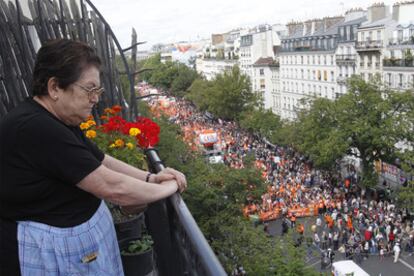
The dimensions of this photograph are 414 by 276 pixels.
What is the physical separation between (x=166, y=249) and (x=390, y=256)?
2393 cm

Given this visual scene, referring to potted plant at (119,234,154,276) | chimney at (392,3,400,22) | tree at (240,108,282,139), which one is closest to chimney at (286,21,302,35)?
tree at (240,108,282,139)

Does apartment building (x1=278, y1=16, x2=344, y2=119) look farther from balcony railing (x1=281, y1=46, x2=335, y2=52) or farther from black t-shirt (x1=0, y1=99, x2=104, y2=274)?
black t-shirt (x1=0, y1=99, x2=104, y2=274)

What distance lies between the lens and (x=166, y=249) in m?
3.62

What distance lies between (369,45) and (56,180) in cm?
5417

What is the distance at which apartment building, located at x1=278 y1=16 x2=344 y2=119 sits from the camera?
63.4 metres

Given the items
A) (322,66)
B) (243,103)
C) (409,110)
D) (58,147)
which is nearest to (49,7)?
(58,147)

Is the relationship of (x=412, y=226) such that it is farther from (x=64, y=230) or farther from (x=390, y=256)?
(x=64, y=230)

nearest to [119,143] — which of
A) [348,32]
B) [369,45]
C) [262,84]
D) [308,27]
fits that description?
[369,45]

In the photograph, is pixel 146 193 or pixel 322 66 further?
pixel 322 66

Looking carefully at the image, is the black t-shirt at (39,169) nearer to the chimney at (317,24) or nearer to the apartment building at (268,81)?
the chimney at (317,24)

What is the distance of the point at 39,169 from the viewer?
241 cm

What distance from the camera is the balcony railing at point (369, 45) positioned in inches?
2015

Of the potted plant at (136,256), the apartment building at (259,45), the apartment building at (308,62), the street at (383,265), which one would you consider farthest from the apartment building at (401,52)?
the potted plant at (136,256)

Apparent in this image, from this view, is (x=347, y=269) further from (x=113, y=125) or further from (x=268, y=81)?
(x=268, y=81)
